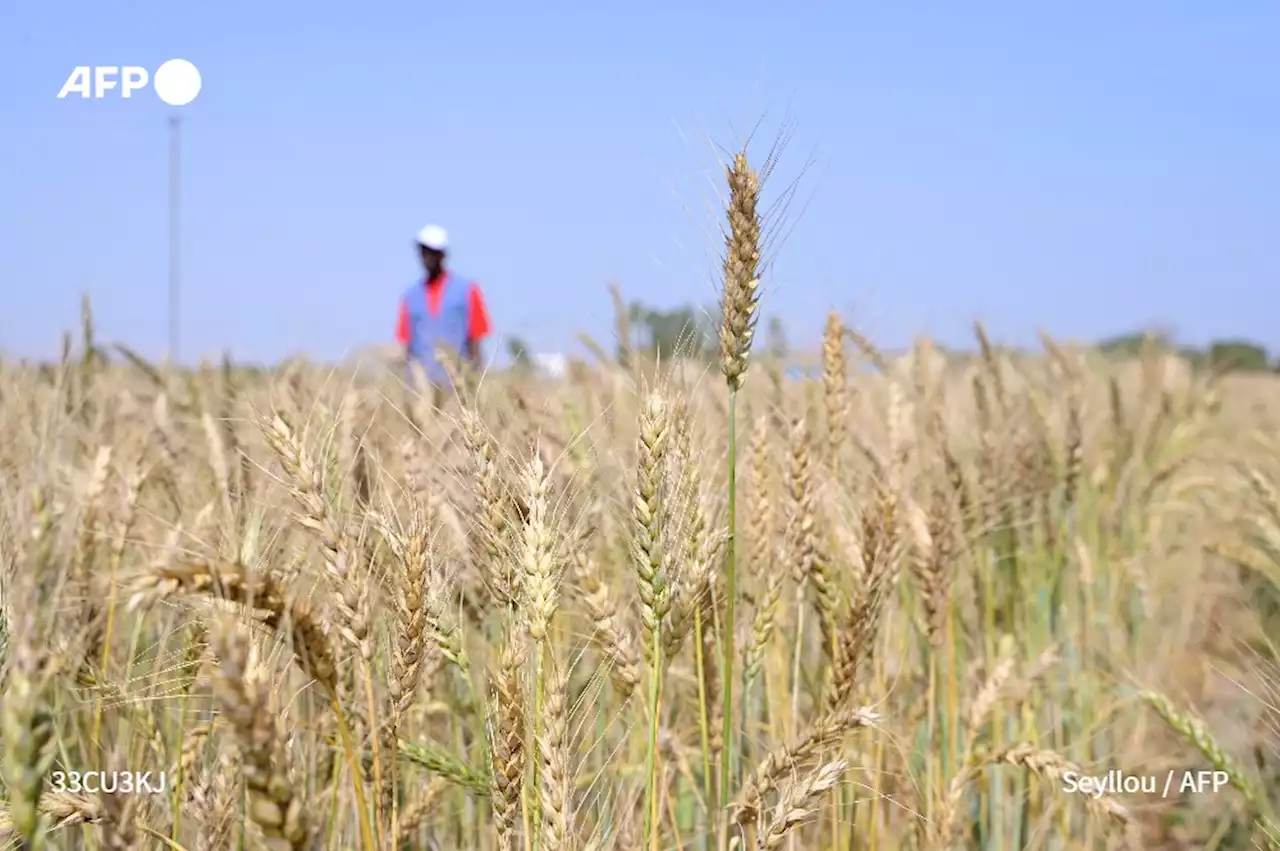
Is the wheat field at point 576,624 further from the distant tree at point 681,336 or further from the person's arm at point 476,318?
the person's arm at point 476,318

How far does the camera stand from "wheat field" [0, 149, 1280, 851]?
1210 mm

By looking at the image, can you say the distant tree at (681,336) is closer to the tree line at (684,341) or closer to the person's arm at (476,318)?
the tree line at (684,341)

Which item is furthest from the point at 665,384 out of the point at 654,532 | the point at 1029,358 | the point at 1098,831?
the point at 1029,358

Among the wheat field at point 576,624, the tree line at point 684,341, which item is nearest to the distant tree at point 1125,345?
the tree line at point 684,341

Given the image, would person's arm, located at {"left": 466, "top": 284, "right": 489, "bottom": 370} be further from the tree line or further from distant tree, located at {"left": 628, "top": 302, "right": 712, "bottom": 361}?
distant tree, located at {"left": 628, "top": 302, "right": 712, "bottom": 361}

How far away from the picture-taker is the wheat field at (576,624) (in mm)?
1210

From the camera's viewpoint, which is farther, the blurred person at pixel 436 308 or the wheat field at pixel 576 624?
the blurred person at pixel 436 308

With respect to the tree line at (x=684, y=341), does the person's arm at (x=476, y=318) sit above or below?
above

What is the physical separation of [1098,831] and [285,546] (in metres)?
1.96

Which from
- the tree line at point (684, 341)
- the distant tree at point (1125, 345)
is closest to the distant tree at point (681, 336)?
the tree line at point (684, 341)

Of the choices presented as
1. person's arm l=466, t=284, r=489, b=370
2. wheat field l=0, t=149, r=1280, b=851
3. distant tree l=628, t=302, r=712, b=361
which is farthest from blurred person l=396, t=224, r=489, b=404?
distant tree l=628, t=302, r=712, b=361

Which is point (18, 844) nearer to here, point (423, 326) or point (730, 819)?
point (730, 819)

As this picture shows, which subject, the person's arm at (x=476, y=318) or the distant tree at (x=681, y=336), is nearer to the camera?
the distant tree at (x=681, y=336)

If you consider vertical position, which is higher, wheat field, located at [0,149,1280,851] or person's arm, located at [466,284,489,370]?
person's arm, located at [466,284,489,370]
